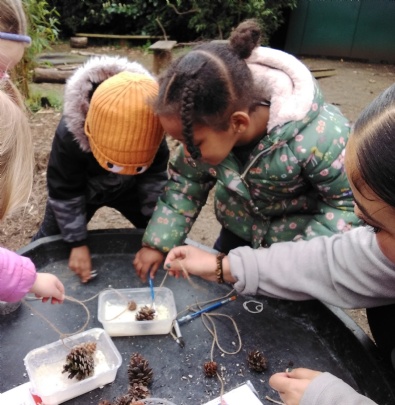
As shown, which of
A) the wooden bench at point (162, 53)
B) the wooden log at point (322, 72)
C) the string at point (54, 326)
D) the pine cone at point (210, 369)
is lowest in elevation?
the wooden log at point (322, 72)

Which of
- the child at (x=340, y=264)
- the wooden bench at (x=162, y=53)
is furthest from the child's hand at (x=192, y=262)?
the wooden bench at (x=162, y=53)

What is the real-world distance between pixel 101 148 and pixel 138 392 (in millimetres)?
591

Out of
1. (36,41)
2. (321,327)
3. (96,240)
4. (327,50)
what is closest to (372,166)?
(321,327)

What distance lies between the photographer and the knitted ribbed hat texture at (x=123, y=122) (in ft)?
3.86

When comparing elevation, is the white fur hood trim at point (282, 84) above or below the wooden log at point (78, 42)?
above

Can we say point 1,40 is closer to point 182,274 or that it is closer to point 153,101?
point 153,101

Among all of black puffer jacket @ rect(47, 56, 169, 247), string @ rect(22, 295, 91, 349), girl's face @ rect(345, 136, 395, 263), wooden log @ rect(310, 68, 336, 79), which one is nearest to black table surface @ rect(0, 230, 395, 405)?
string @ rect(22, 295, 91, 349)

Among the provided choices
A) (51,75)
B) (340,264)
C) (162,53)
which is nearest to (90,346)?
(340,264)

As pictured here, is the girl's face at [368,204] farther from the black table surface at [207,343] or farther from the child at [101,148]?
the child at [101,148]

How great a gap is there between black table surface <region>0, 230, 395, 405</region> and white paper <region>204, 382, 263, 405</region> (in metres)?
0.02

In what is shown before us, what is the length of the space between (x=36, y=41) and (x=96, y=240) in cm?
198

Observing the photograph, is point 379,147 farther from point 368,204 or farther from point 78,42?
point 78,42

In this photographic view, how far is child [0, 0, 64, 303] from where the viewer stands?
964 millimetres

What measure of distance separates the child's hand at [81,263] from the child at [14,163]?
0.43ft
